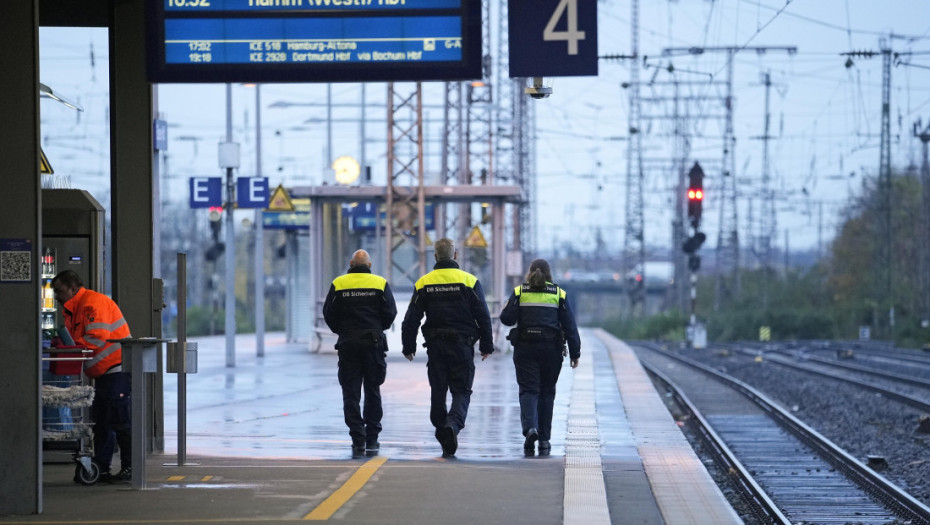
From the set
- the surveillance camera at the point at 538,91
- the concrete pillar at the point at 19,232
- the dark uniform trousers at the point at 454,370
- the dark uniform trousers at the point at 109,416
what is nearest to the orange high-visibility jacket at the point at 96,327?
the dark uniform trousers at the point at 109,416

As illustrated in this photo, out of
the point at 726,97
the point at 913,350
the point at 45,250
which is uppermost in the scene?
the point at 726,97

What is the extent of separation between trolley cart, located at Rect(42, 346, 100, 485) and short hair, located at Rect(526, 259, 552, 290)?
13.4 feet

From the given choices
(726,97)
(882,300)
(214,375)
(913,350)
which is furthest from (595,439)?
(882,300)

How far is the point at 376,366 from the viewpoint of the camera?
42.7ft

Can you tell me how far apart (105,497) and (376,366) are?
339 cm

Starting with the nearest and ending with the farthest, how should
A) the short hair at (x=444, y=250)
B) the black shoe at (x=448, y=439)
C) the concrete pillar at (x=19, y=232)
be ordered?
the concrete pillar at (x=19, y=232) → the black shoe at (x=448, y=439) → the short hair at (x=444, y=250)

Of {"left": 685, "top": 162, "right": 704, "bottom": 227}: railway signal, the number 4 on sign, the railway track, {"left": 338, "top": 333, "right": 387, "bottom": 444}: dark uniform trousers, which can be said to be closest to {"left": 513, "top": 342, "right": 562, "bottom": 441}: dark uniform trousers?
{"left": 338, "top": 333, "right": 387, "bottom": 444}: dark uniform trousers

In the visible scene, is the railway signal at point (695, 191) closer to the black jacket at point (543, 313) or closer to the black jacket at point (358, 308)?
the black jacket at point (543, 313)

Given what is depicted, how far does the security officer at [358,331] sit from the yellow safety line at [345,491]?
693mm

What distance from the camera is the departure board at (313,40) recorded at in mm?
10875

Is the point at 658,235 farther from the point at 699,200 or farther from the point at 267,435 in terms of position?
the point at 267,435

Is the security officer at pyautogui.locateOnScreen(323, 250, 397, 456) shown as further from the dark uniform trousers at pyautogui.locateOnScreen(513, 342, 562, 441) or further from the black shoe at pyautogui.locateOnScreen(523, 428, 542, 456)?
the black shoe at pyautogui.locateOnScreen(523, 428, 542, 456)

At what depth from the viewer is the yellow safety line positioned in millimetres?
9242

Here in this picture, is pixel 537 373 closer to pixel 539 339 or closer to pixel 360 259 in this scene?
pixel 539 339
